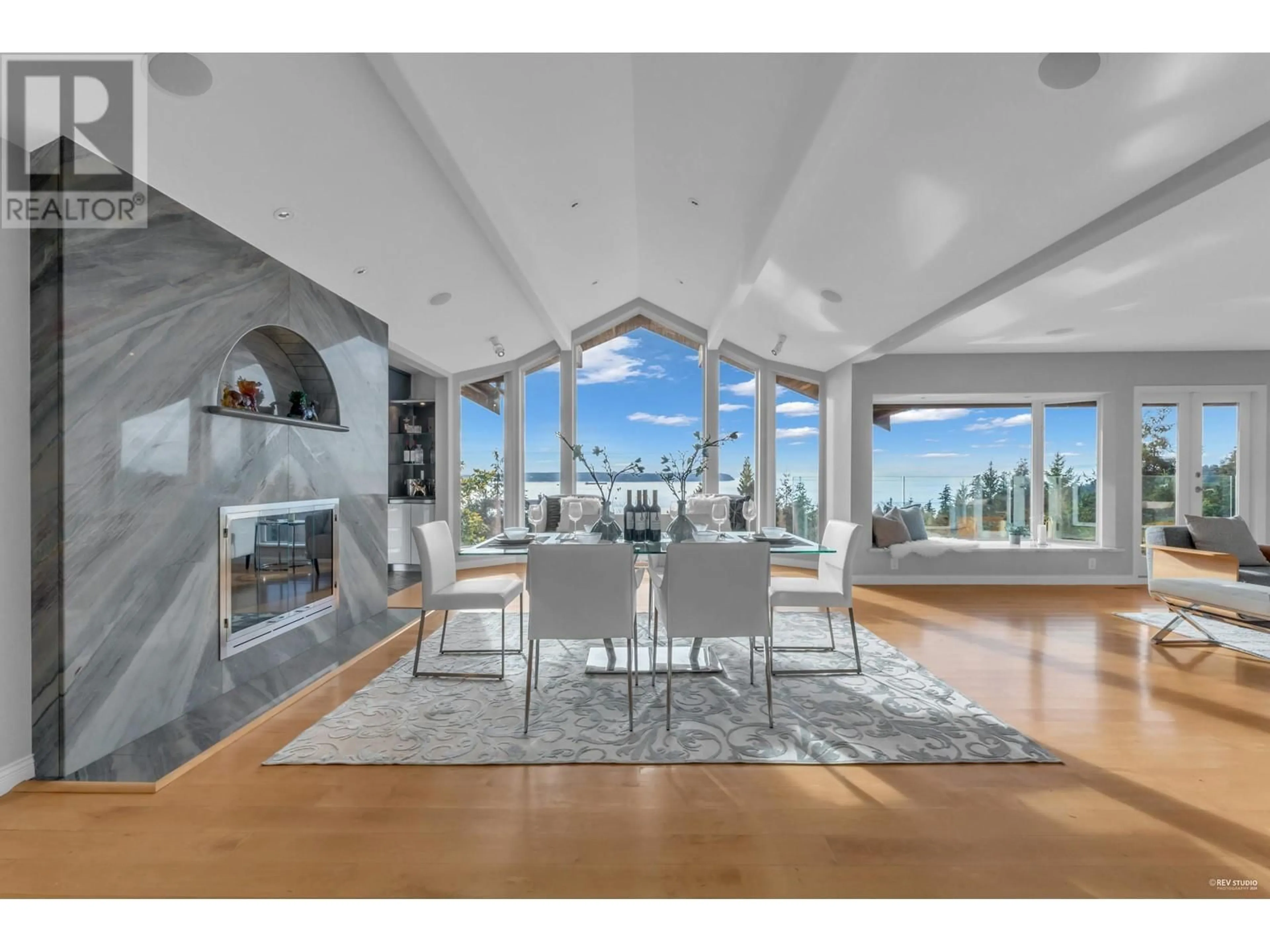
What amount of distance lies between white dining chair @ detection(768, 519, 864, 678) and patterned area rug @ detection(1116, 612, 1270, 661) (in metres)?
2.35

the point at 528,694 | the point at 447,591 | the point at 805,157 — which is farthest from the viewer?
the point at 447,591

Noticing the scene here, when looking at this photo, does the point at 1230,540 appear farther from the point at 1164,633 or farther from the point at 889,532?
the point at 889,532

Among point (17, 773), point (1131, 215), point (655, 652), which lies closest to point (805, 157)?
point (1131, 215)

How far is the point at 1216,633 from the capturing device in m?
4.17

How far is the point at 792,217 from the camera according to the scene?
3.58 m

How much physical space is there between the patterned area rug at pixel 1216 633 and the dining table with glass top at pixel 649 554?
9.01ft

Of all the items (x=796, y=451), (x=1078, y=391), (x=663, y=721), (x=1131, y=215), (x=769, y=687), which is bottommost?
(x=663, y=721)

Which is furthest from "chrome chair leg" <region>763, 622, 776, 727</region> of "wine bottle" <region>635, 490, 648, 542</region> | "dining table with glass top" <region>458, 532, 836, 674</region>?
"wine bottle" <region>635, 490, 648, 542</region>

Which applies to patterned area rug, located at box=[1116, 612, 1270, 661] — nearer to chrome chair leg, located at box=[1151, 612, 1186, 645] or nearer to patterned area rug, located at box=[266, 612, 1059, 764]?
chrome chair leg, located at box=[1151, 612, 1186, 645]

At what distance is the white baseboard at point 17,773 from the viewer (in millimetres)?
2053

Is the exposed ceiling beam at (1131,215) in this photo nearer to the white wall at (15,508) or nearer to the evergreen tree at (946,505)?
the evergreen tree at (946,505)

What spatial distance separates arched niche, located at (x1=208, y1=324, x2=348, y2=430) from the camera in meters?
3.13

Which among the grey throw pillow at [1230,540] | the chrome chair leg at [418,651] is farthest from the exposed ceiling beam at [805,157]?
the grey throw pillow at [1230,540]

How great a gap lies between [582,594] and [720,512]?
10.2 feet
